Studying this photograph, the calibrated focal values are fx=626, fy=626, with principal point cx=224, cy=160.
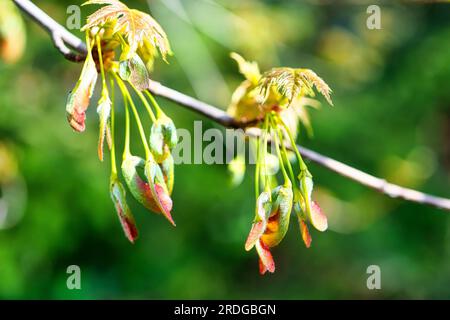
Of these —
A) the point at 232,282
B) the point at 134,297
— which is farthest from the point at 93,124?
the point at 232,282

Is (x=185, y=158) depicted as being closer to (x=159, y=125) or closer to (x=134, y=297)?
(x=134, y=297)

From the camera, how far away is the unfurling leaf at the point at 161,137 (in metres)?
0.89

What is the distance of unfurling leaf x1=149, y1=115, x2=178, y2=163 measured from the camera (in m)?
0.89

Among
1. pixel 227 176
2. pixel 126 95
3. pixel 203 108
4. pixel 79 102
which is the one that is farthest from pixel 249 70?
pixel 227 176

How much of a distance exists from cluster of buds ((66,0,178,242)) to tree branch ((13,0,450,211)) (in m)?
0.04

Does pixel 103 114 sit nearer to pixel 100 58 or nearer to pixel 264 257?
pixel 100 58

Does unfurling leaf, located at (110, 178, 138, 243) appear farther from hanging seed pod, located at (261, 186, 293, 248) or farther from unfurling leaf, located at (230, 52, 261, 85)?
unfurling leaf, located at (230, 52, 261, 85)

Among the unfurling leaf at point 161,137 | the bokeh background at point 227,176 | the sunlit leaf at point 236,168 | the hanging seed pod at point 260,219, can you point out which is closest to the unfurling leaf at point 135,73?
the unfurling leaf at point 161,137

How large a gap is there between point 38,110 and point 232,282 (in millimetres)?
1346

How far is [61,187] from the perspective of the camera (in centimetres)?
282

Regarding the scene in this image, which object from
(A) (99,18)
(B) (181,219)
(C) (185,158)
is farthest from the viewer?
(B) (181,219)

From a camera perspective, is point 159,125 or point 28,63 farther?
point 28,63

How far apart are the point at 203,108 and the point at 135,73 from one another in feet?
0.72

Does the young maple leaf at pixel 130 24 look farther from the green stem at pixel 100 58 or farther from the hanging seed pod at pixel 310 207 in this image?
the hanging seed pod at pixel 310 207
